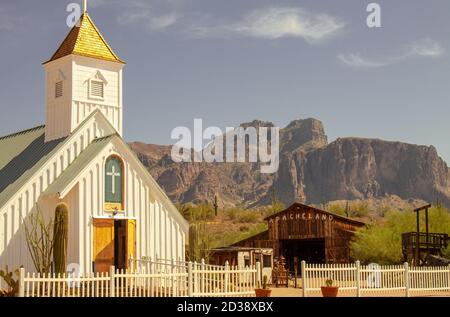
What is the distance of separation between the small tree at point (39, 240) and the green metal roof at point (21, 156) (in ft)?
4.00

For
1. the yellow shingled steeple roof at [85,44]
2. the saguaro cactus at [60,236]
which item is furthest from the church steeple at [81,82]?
the saguaro cactus at [60,236]

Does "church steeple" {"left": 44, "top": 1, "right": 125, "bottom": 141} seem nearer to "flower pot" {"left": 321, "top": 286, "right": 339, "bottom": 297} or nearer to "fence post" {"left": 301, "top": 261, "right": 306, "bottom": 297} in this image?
"fence post" {"left": 301, "top": 261, "right": 306, "bottom": 297}

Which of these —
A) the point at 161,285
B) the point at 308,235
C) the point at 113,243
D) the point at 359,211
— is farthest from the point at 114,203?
the point at 359,211

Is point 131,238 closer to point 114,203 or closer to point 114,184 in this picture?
point 114,203

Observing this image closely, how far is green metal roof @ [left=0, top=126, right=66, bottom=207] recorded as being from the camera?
27.8 m

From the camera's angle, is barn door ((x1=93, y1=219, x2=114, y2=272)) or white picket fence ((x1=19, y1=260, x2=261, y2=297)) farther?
barn door ((x1=93, y1=219, x2=114, y2=272))

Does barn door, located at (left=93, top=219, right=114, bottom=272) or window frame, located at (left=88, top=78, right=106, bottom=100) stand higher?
window frame, located at (left=88, top=78, right=106, bottom=100)

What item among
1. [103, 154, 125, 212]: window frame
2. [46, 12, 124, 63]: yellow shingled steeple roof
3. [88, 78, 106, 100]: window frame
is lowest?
[103, 154, 125, 212]: window frame

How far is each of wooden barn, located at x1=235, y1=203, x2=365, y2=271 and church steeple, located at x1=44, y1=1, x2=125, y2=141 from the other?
25608 millimetres

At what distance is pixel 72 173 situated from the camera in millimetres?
27438

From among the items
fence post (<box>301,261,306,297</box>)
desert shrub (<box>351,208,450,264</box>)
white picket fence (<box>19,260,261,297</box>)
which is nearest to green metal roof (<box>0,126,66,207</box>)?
white picket fence (<box>19,260,261,297</box>)

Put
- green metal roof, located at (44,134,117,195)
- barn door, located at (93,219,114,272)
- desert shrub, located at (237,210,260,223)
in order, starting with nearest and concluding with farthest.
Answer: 1. green metal roof, located at (44,134,117,195)
2. barn door, located at (93,219,114,272)
3. desert shrub, located at (237,210,260,223)

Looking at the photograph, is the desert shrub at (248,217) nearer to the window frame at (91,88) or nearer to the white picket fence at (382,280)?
the white picket fence at (382,280)
